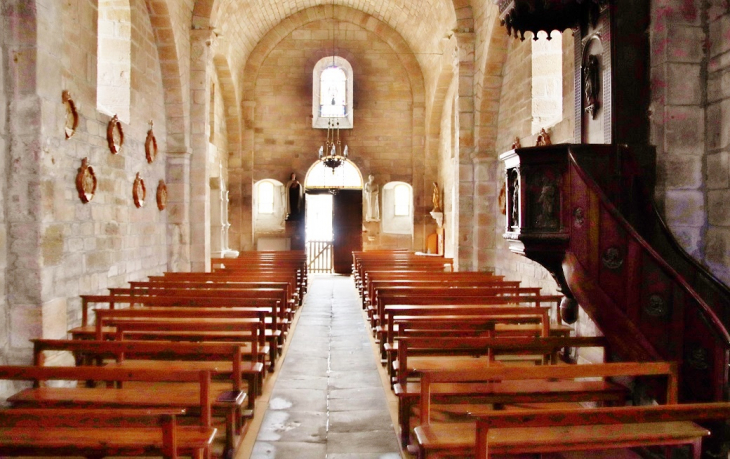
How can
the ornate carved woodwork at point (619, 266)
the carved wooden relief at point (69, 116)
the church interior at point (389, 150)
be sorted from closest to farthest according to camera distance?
the ornate carved woodwork at point (619, 266) → the church interior at point (389, 150) → the carved wooden relief at point (69, 116)

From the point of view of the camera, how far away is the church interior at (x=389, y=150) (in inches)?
152

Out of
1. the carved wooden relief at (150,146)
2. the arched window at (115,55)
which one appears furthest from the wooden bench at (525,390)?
the carved wooden relief at (150,146)

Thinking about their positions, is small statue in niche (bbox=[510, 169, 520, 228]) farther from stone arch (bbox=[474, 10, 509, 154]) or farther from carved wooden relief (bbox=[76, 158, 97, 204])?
stone arch (bbox=[474, 10, 509, 154])

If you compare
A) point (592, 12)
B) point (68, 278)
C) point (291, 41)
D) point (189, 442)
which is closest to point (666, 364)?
point (189, 442)

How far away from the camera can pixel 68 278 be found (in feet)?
20.6

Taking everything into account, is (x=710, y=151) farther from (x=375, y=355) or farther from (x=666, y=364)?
(x=375, y=355)

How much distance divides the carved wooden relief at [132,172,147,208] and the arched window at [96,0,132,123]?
0.82 metres

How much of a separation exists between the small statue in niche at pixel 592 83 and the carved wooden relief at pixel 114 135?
5373 mm

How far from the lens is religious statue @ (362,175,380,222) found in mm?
16828

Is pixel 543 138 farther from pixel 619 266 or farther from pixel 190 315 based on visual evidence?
pixel 190 315

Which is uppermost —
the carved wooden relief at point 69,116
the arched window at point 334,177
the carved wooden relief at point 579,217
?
the arched window at point 334,177

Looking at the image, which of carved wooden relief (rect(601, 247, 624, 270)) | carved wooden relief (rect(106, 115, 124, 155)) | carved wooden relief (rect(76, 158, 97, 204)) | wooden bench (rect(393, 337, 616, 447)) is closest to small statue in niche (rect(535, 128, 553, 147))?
wooden bench (rect(393, 337, 616, 447))

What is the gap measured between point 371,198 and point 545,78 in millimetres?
8725

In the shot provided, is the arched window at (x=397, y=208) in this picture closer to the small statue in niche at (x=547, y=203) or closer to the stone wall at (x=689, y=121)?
the stone wall at (x=689, y=121)
